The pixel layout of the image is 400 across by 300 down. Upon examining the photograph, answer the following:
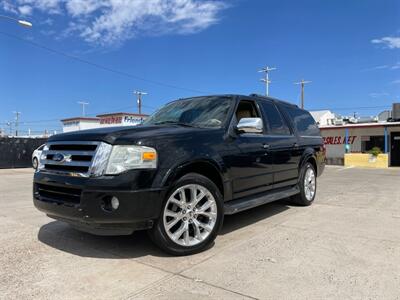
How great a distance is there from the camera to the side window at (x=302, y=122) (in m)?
6.82

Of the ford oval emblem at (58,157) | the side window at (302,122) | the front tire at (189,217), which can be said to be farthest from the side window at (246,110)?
the ford oval emblem at (58,157)

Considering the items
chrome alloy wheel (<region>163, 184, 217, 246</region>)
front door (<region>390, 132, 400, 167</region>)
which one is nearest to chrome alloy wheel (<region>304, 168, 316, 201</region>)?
chrome alloy wheel (<region>163, 184, 217, 246</region>)

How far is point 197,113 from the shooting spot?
5184 mm

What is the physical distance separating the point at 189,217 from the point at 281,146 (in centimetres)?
240

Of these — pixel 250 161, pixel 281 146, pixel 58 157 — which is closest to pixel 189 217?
pixel 250 161

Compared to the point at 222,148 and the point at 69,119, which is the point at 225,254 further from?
the point at 69,119

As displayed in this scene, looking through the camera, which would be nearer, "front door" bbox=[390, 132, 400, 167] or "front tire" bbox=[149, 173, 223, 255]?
"front tire" bbox=[149, 173, 223, 255]

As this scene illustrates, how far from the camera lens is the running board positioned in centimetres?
466

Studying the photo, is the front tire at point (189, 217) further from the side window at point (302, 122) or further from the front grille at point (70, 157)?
the side window at point (302, 122)

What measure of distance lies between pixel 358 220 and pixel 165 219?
11.0 ft

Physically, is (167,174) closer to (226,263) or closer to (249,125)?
(226,263)

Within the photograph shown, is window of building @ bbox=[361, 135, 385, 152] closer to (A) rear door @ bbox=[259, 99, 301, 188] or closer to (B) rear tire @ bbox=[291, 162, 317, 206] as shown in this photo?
(B) rear tire @ bbox=[291, 162, 317, 206]

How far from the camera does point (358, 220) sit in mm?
5754

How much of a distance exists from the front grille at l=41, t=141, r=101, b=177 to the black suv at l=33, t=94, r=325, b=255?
0.01 metres
